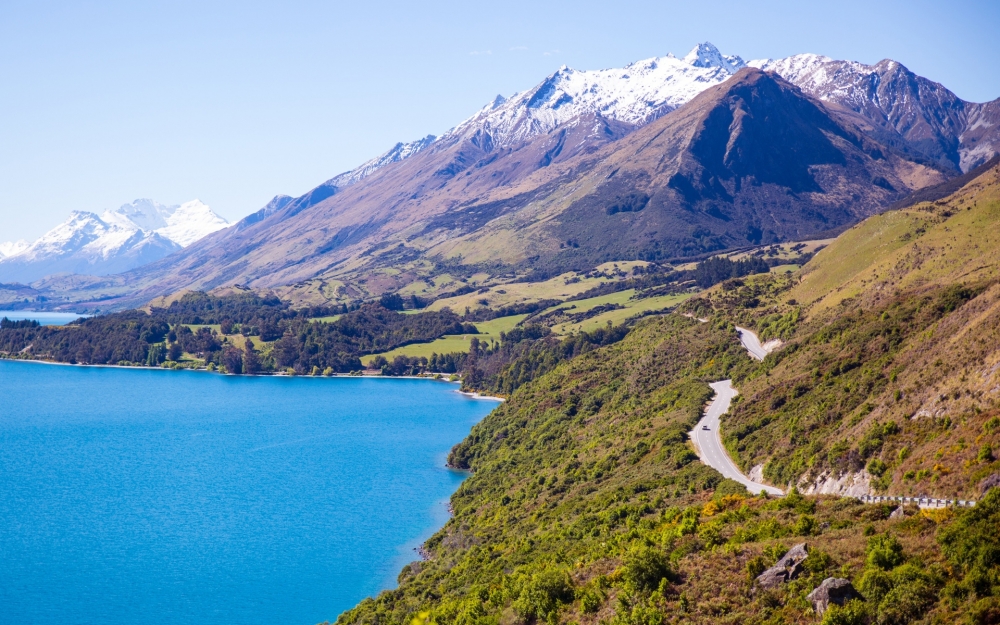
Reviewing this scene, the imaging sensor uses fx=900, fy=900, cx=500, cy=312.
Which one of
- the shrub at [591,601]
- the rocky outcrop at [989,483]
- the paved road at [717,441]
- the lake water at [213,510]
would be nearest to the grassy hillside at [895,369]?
the rocky outcrop at [989,483]

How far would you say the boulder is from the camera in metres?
35.4

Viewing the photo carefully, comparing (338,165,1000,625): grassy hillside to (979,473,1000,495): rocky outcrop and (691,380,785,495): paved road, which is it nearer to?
(979,473,1000,495): rocky outcrop

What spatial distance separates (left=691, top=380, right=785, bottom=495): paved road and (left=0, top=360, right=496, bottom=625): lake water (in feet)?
101

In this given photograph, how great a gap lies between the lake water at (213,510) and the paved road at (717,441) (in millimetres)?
30730

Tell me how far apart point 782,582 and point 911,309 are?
178 feet

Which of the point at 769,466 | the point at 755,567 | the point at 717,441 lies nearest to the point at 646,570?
the point at 755,567

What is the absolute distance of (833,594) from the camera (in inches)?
1395

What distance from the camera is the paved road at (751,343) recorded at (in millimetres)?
107238

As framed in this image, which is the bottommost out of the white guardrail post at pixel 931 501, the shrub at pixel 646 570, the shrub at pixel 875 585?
the shrub at pixel 646 570

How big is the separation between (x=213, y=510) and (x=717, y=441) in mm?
61441

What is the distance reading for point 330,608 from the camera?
254 ft

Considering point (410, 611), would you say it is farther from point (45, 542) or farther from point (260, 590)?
point (45, 542)

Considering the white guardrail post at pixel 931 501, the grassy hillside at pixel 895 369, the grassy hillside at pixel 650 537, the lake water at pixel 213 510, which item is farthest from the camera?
the lake water at pixel 213 510

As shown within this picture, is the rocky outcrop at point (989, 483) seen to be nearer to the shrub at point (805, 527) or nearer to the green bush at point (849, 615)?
the shrub at point (805, 527)
